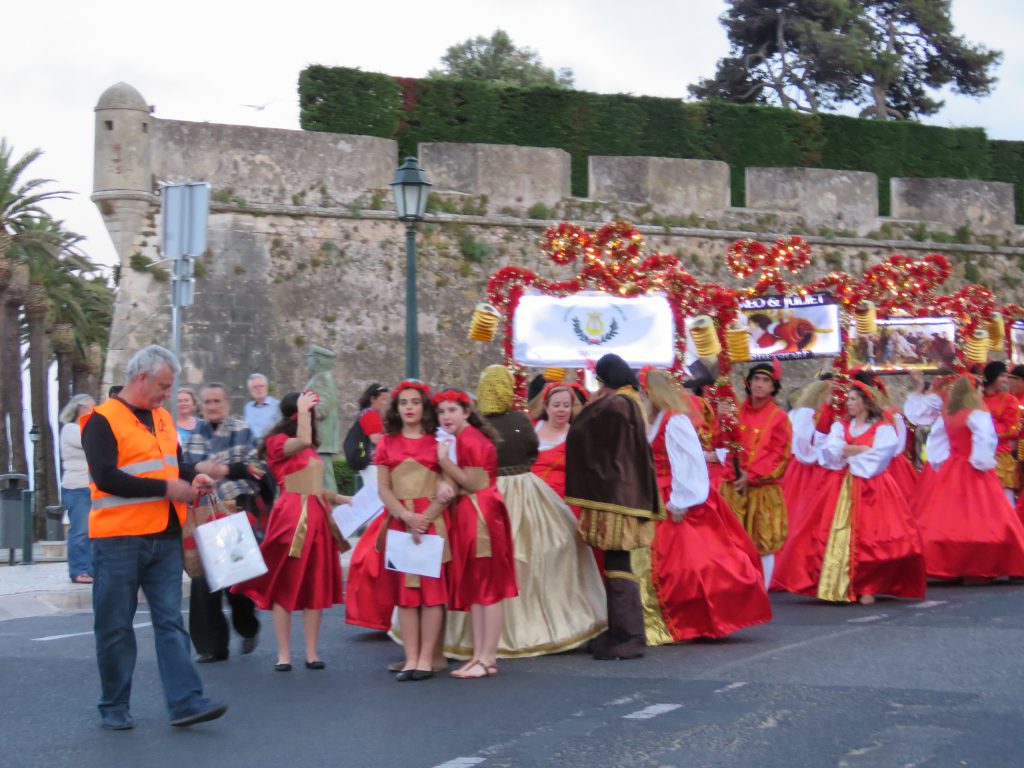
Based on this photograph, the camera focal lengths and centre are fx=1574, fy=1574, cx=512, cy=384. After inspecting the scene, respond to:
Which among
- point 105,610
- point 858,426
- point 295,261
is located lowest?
point 105,610

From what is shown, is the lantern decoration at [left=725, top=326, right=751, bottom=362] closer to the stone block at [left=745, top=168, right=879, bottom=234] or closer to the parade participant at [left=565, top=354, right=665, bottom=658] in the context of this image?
the parade participant at [left=565, top=354, right=665, bottom=658]

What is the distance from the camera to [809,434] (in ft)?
39.6

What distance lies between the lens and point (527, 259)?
21422 millimetres

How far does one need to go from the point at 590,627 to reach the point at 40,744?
3.31 meters

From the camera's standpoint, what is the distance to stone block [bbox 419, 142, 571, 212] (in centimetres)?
2084

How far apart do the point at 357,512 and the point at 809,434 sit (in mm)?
3860

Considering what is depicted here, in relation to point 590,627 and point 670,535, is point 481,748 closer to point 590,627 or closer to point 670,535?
point 590,627

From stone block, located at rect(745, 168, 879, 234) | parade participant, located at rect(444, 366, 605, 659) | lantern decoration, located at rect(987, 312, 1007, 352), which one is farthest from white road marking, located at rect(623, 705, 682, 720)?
stone block, located at rect(745, 168, 879, 234)

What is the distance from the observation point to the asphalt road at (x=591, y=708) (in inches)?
243

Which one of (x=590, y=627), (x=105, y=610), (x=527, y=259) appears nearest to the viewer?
(x=105, y=610)

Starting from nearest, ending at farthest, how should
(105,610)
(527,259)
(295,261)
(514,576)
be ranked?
(105,610), (514,576), (295,261), (527,259)

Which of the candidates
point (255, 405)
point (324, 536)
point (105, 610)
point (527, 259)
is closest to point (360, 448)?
point (255, 405)

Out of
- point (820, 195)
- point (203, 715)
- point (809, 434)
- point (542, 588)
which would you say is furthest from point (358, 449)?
point (820, 195)

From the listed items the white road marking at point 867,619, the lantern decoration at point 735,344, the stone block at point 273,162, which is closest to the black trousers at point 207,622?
the white road marking at point 867,619
